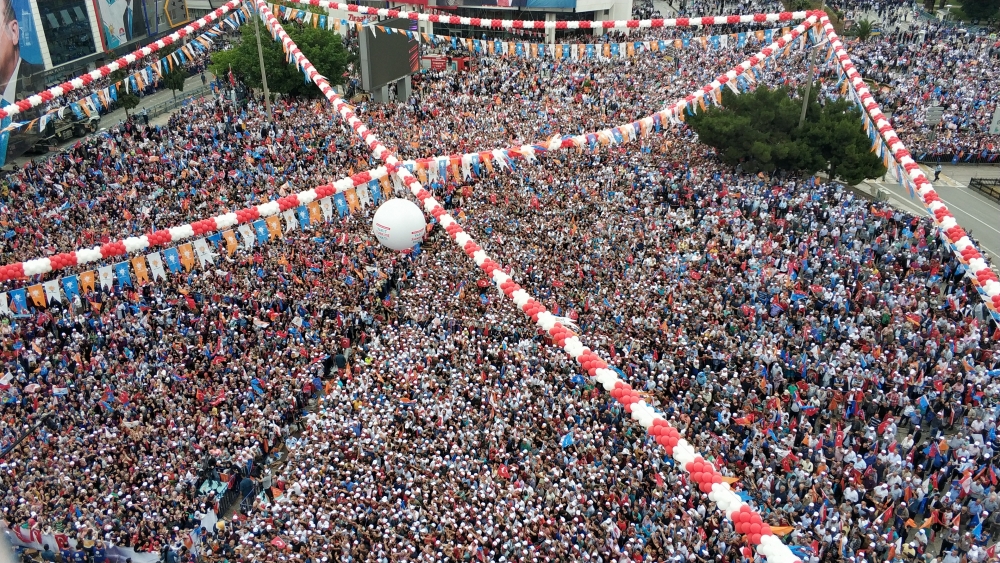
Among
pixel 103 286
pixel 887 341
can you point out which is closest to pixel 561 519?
pixel 887 341

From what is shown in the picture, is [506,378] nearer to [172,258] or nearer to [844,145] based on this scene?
[172,258]

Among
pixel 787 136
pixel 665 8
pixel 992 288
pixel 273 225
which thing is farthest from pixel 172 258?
pixel 665 8

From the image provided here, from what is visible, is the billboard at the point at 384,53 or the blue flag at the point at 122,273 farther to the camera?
the billboard at the point at 384,53

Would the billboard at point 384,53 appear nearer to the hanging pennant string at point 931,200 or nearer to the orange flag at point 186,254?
the orange flag at point 186,254

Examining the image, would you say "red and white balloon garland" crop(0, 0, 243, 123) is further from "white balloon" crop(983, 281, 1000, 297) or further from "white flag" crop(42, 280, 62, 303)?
"white balloon" crop(983, 281, 1000, 297)

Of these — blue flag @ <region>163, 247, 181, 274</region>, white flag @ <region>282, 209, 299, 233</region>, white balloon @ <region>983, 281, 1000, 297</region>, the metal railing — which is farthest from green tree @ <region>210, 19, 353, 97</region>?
white balloon @ <region>983, 281, 1000, 297</region>

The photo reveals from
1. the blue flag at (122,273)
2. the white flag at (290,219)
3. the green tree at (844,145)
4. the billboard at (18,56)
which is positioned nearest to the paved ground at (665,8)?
the green tree at (844,145)
